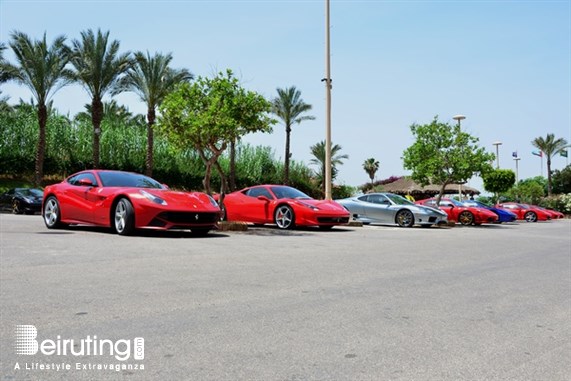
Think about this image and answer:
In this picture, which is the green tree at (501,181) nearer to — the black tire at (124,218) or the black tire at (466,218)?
the black tire at (466,218)

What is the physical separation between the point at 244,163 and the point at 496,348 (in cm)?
4568

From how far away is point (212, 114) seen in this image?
14.8 metres

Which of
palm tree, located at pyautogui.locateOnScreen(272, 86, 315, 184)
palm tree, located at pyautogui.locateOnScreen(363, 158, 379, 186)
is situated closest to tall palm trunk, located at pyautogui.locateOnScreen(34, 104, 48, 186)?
palm tree, located at pyautogui.locateOnScreen(272, 86, 315, 184)

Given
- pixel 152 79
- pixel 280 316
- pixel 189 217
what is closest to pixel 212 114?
pixel 189 217

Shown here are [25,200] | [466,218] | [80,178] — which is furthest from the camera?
[25,200]

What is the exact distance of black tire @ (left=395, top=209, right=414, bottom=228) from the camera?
19797mm

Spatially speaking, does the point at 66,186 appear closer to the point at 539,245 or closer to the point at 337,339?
the point at 337,339

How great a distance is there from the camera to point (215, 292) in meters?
5.11

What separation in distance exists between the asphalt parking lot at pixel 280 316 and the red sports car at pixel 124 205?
248 centimetres

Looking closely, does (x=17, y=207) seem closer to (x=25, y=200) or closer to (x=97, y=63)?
(x=25, y=200)

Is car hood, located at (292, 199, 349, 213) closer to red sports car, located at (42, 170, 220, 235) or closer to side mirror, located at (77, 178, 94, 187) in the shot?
red sports car, located at (42, 170, 220, 235)

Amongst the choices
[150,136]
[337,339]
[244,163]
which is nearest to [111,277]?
[337,339]

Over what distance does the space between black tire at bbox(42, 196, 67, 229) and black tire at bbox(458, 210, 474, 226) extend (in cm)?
1779

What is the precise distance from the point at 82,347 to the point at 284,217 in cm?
1226
